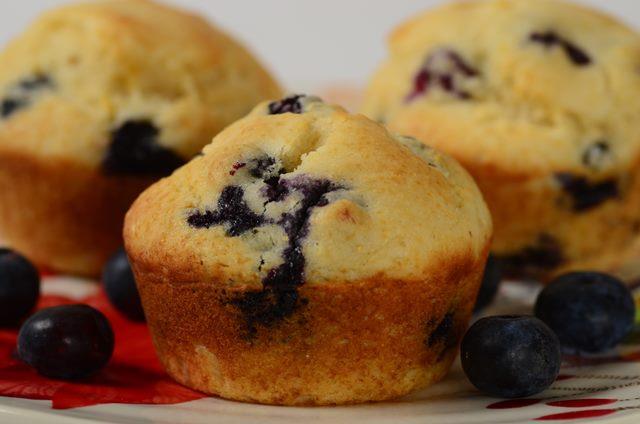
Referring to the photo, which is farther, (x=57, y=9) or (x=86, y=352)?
(x=57, y=9)

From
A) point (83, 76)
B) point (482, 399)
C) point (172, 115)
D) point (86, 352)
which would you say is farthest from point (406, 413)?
point (83, 76)

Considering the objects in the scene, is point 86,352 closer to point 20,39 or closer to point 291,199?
point 291,199

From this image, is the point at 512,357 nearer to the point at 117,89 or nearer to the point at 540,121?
the point at 540,121

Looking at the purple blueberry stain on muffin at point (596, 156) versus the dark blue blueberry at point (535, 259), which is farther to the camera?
the dark blue blueberry at point (535, 259)

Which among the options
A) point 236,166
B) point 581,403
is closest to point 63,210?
point 236,166

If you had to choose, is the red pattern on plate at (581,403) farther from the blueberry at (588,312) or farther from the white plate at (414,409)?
the blueberry at (588,312)

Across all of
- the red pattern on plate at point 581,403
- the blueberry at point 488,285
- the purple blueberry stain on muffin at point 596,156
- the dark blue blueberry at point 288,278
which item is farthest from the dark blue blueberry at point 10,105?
the red pattern on plate at point 581,403
